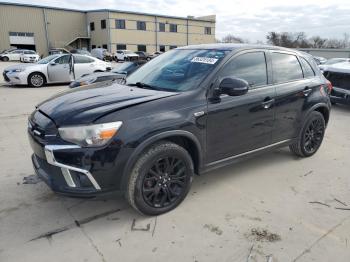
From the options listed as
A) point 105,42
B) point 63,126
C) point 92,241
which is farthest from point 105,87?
point 105,42

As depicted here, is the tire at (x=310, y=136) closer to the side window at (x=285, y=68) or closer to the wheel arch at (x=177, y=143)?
the side window at (x=285, y=68)

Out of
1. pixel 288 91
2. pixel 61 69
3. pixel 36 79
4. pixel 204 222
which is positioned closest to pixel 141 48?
pixel 61 69

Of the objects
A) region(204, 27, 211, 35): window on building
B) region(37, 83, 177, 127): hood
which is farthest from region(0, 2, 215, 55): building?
region(37, 83, 177, 127): hood

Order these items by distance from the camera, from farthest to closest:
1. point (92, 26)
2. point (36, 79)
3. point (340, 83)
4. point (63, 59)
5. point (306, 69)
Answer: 1. point (92, 26)
2. point (63, 59)
3. point (36, 79)
4. point (340, 83)
5. point (306, 69)

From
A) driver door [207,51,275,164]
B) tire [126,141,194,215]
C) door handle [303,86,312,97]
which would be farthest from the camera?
door handle [303,86,312,97]

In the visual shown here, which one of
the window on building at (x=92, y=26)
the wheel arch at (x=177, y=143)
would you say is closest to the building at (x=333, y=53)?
the window on building at (x=92, y=26)

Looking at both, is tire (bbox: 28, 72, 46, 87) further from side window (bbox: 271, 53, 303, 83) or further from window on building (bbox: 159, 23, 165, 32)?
window on building (bbox: 159, 23, 165, 32)

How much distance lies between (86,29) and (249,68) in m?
56.7

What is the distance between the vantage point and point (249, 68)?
3.91 metres

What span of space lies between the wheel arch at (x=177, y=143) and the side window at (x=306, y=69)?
234 cm

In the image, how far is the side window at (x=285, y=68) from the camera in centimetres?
422

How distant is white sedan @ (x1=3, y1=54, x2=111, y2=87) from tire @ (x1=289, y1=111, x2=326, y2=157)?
11125 millimetres

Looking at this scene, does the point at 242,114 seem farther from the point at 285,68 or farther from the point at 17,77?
the point at 17,77

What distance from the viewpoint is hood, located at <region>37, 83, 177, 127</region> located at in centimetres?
288
